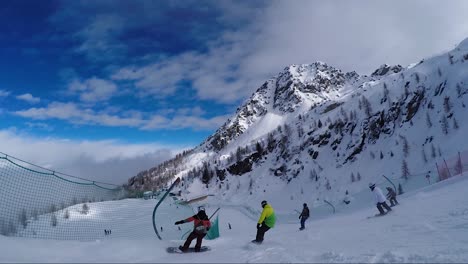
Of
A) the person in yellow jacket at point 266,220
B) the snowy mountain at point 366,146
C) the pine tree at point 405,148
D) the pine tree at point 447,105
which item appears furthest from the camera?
the pine tree at point 405,148

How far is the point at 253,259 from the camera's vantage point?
8.85 metres

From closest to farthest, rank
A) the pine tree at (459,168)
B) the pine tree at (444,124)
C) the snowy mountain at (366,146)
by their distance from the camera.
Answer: the pine tree at (459,168) < the pine tree at (444,124) < the snowy mountain at (366,146)

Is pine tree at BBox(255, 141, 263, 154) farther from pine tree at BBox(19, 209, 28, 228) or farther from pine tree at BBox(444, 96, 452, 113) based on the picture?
pine tree at BBox(19, 209, 28, 228)

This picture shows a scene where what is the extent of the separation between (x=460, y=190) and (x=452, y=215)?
557cm

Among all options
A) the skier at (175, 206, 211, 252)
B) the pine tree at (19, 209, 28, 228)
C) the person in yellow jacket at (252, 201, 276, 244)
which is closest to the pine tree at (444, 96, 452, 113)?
the person in yellow jacket at (252, 201, 276, 244)

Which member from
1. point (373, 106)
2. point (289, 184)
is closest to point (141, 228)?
point (289, 184)

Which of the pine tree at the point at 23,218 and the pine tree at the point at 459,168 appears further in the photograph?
the pine tree at the point at 459,168

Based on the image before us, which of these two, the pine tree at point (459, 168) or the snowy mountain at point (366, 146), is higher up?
the snowy mountain at point (366, 146)

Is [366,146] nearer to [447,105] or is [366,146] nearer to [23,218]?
[447,105]

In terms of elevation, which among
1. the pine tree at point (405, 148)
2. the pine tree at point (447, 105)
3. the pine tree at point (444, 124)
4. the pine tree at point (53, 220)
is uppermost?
the pine tree at point (447, 105)

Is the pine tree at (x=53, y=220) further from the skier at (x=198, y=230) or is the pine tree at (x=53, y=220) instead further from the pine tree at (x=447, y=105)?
the pine tree at (x=447, y=105)

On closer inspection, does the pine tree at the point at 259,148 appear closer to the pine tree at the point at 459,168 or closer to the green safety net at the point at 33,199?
the pine tree at the point at 459,168

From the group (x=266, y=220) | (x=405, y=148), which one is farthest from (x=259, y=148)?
(x=266, y=220)

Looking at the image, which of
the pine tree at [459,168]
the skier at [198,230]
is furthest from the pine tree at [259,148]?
the skier at [198,230]
